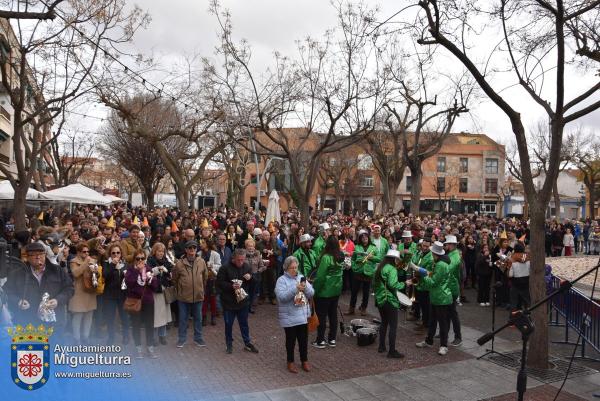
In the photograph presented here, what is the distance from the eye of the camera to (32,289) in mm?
6238

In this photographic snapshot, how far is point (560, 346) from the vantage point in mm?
8375

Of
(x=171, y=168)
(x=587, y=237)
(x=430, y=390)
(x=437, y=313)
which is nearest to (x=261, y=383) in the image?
(x=430, y=390)

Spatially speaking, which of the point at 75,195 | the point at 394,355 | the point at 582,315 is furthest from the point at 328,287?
the point at 75,195

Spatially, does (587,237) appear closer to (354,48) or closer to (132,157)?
(354,48)

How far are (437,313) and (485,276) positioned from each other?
4.45m

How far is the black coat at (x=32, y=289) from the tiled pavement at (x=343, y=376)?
1.51 m

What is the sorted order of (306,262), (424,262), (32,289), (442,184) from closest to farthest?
1. (32,289)
2. (306,262)
3. (424,262)
4. (442,184)

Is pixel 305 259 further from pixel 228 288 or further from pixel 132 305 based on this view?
pixel 132 305

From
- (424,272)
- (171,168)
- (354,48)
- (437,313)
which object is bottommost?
(437,313)

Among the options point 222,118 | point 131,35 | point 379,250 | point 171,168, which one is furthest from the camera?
point 171,168

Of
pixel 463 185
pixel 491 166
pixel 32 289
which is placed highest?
pixel 491 166

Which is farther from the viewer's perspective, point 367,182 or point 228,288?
point 367,182

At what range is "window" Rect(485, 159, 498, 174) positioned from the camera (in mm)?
67062

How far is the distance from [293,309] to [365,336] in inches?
76.2
